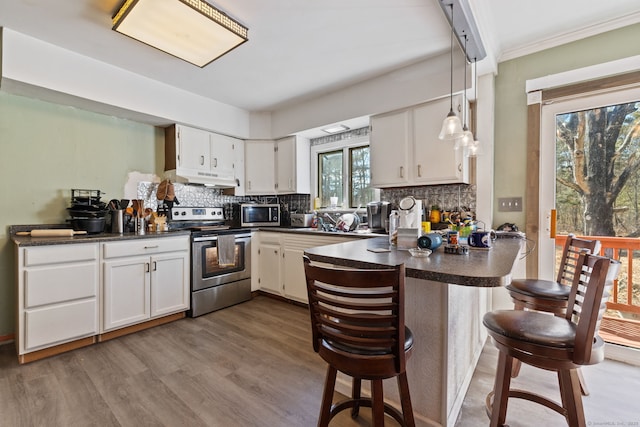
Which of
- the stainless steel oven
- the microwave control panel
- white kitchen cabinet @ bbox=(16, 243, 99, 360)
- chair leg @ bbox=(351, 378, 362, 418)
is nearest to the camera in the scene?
chair leg @ bbox=(351, 378, 362, 418)

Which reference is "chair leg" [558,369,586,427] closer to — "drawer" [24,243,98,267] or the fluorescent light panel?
the fluorescent light panel

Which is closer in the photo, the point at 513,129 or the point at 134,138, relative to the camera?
the point at 513,129

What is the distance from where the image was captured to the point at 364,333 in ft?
3.35

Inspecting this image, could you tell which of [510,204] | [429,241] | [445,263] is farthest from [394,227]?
[510,204]

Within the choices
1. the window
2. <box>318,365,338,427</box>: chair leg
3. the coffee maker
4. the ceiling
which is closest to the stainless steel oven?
the window

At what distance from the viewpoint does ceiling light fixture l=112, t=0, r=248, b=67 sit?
1792 millimetres

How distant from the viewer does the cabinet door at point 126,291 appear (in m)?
2.45

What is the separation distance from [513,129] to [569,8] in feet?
2.90

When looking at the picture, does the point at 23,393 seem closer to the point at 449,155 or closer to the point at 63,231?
the point at 63,231

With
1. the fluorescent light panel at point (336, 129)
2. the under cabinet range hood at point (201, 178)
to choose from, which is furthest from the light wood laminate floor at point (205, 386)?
the fluorescent light panel at point (336, 129)

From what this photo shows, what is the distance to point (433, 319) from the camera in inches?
53.7

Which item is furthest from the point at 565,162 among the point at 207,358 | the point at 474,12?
the point at 207,358

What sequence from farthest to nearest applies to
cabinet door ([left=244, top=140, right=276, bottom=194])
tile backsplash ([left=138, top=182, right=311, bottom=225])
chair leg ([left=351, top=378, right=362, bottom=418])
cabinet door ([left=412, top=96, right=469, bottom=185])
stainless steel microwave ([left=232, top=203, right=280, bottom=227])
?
cabinet door ([left=244, top=140, right=276, bottom=194]) → stainless steel microwave ([left=232, top=203, right=280, bottom=227]) → tile backsplash ([left=138, top=182, right=311, bottom=225]) → cabinet door ([left=412, top=96, right=469, bottom=185]) → chair leg ([left=351, top=378, right=362, bottom=418])

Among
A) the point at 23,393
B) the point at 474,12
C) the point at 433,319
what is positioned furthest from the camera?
the point at 474,12
